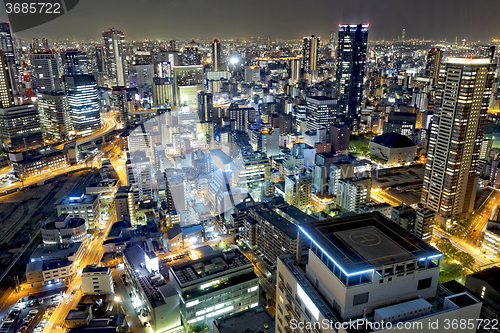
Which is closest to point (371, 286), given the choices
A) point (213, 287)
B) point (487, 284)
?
point (213, 287)

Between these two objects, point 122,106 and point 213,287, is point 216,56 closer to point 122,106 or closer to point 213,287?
point 122,106

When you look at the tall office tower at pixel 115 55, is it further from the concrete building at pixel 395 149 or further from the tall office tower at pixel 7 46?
the concrete building at pixel 395 149

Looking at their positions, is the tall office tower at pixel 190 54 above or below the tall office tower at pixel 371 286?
above

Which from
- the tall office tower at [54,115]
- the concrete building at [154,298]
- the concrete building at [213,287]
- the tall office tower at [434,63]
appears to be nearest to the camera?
the concrete building at [154,298]

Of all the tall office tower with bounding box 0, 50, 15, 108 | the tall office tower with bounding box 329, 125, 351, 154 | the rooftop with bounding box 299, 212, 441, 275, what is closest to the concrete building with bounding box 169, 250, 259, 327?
the rooftop with bounding box 299, 212, 441, 275

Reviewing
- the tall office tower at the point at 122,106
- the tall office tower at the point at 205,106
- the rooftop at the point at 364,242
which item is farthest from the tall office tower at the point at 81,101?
the rooftop at the point at 364,242

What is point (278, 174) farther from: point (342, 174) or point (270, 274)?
point (270, 274)

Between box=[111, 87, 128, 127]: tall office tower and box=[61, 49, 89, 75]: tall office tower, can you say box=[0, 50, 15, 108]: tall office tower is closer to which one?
box=[111, 87, 128, 127]: tall office tower
